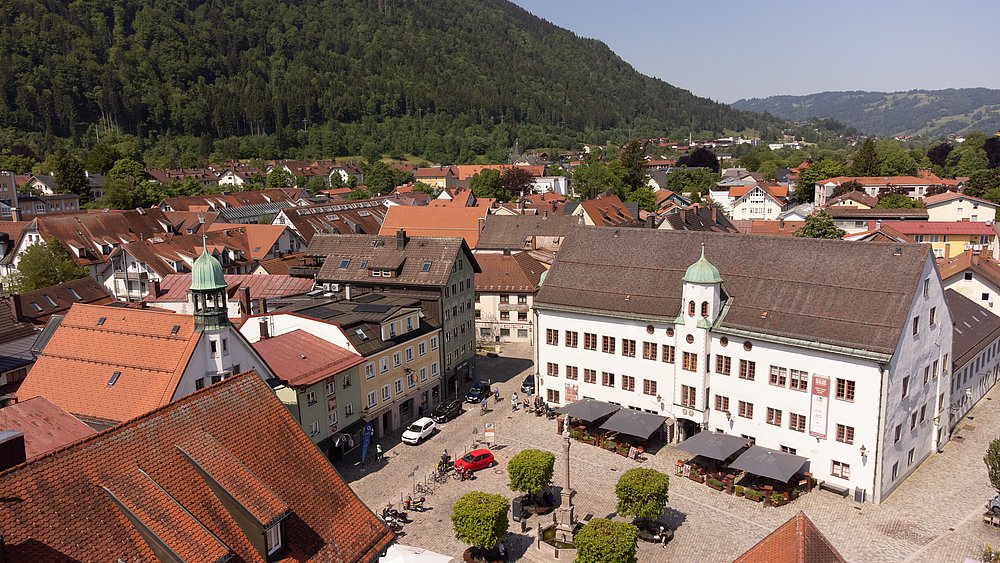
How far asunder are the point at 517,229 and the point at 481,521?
218 feet

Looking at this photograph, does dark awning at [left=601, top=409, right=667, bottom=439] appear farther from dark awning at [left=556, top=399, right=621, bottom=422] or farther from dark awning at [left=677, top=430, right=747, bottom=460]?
dark awning at [left=677, top=430, right=747, bottom=460]

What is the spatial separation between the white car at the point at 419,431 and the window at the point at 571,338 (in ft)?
35.2

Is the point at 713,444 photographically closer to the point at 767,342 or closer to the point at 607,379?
the point at 767,342

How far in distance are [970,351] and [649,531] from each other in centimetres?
2774

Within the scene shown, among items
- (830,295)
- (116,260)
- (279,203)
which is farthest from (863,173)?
(116,260)

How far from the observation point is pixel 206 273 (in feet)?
122

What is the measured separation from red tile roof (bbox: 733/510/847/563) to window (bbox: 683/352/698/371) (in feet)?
79.4

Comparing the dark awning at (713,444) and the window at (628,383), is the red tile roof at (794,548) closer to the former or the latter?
the dark awning at (713,444)

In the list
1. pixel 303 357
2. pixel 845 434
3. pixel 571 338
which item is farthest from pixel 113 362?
pixel 845 434

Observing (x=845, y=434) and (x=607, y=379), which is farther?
(x=607, y=379)

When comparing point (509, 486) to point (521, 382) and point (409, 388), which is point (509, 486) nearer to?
point (409, 388)

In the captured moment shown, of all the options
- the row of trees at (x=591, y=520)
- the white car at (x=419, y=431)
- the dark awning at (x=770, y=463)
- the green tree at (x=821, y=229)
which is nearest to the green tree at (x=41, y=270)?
the white car at (x=419, y=431)

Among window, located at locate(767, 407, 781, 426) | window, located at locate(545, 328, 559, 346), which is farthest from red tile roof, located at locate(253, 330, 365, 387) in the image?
window, located at locate(767, 407, 781, 426)

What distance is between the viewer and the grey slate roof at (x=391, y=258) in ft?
191
